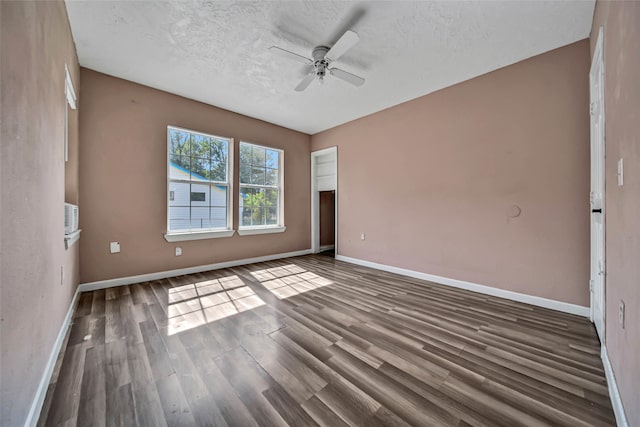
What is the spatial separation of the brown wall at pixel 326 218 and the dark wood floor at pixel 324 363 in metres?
3.23

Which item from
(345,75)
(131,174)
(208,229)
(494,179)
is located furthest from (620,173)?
(131,174)

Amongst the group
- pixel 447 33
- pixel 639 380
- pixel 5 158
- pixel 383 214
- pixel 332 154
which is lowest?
pixel 639 380

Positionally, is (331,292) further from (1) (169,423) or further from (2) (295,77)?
(2) (295,77)

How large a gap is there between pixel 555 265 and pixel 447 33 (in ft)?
8.75

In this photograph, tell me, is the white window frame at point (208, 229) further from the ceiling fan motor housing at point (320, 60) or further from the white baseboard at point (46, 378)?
the ceiling fan motor housing at point (320, 60)

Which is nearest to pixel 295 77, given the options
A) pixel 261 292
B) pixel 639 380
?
pixel 261 292

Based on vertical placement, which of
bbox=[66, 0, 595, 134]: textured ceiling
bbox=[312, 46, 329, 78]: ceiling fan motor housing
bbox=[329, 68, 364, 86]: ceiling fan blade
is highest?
bbox=[66, 0, 595, 134]: textured ceiling

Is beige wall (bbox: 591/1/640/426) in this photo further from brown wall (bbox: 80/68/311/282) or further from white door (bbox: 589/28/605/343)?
brown wall (bbox: 80/68/311/282)

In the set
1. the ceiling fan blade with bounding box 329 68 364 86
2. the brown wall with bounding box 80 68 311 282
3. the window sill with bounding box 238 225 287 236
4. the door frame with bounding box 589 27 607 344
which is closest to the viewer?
the door frame with bounding box 589 27 607 344

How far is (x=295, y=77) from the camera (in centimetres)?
323

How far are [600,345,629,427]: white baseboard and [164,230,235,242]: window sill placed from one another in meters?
4.47

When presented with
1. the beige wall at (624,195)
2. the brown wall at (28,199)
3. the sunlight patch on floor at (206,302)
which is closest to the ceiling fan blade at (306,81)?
the brown wall at (28,199)

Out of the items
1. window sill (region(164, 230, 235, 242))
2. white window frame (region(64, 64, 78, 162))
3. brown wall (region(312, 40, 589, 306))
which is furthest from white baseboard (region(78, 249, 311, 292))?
brown wall (region(312, 40, 589, 306))

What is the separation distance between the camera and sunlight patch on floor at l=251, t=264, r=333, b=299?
324cm
